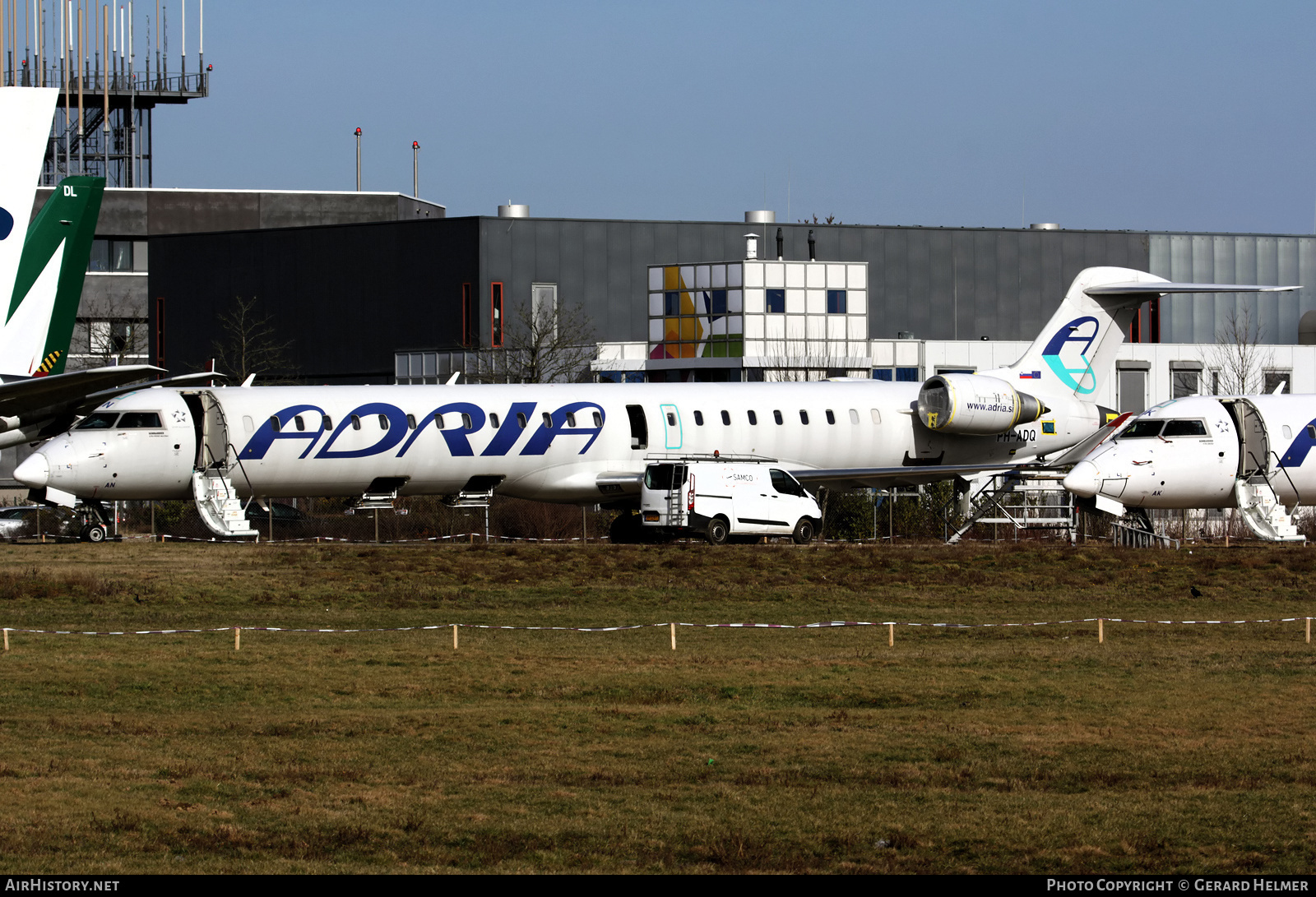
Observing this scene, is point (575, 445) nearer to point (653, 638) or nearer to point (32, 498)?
point (32, 498)

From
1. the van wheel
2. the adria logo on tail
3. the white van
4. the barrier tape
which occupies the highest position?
the adria logo on tail

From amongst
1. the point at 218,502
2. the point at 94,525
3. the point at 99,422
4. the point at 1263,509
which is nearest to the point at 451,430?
the point at 218,502

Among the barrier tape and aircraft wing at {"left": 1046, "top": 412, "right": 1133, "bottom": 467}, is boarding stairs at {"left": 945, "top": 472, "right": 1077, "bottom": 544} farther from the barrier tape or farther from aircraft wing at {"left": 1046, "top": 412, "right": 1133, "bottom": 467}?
the barrier tape

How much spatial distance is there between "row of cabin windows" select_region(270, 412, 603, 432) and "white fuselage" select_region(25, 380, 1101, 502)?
1.4 inches

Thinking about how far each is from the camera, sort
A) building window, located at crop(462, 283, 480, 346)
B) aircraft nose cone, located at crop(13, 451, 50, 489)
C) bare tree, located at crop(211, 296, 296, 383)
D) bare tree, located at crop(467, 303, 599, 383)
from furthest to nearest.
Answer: bare tree, located at crop(211, 296, 296, 383) → building window, located at crop(462, 283, 480, 346) → bare tree, located at crop(467, 303, 599, 383) → aircraft nose cone, located at crop(13, 451, 50, 489)

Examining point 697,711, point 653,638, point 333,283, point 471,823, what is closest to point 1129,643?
point 653,638

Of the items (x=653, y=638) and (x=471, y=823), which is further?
(x=653, y=638)

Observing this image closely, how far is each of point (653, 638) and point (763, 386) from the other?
21.1 meters

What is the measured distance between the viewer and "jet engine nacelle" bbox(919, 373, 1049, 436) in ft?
137

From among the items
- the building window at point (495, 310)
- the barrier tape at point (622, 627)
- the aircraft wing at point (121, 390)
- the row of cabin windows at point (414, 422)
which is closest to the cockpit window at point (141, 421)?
the aircraft wing at point (121, 390)

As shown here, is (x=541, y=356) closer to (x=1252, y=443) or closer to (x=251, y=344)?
(x=251, y=344)

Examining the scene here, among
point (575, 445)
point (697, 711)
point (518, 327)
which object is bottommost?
point (697, 711)

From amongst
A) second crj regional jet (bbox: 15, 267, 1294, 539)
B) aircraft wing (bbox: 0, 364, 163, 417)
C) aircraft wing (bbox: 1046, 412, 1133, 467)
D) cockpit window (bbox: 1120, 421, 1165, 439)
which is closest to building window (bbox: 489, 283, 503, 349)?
second crj regional jet (bbox: 15, 267, 1294, 539)

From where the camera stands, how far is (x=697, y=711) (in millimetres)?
16344
